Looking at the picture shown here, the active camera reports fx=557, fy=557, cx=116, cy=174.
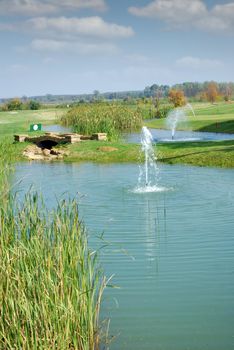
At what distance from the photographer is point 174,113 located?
262ft

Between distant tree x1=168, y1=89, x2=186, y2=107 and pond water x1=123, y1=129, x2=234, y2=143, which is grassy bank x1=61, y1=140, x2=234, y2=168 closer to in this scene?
pond water x1=123, y1=129, x2=234, y2=143

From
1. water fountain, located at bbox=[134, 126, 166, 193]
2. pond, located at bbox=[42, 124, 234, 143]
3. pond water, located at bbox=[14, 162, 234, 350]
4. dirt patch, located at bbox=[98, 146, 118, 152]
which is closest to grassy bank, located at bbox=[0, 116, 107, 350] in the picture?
pond water, located at bbox=[14, 162, 234, 350]

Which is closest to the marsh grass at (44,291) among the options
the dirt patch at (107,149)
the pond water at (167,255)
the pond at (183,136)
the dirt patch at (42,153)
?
the pond water at (167,255)

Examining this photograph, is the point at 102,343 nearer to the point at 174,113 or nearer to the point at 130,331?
the point at 130,331

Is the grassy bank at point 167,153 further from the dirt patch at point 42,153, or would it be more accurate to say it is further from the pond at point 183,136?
the pond at point 183,136

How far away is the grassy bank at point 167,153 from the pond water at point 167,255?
410cm

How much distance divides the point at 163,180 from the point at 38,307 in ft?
66.1

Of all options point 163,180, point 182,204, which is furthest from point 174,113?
point 182,204

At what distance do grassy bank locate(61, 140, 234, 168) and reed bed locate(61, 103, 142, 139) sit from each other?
649 centimetres

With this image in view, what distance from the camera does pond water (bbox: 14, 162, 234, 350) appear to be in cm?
1066

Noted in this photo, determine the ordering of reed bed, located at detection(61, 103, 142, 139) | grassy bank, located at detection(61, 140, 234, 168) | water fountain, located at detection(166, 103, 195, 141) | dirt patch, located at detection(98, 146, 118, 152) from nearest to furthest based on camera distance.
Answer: grassy bank, located at detection(61, 140, 234, 168)
dirt patch, located at detection(98, 146, 118, 152)
reed bed, located at detection(61, 103, 142, 139)
water fountain, located at detection(166, 103, 195, 141)

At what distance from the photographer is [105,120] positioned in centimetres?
4812

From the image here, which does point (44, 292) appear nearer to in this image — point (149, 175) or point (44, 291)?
point (44, 291)

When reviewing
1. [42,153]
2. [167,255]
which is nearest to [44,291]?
[167,255]
